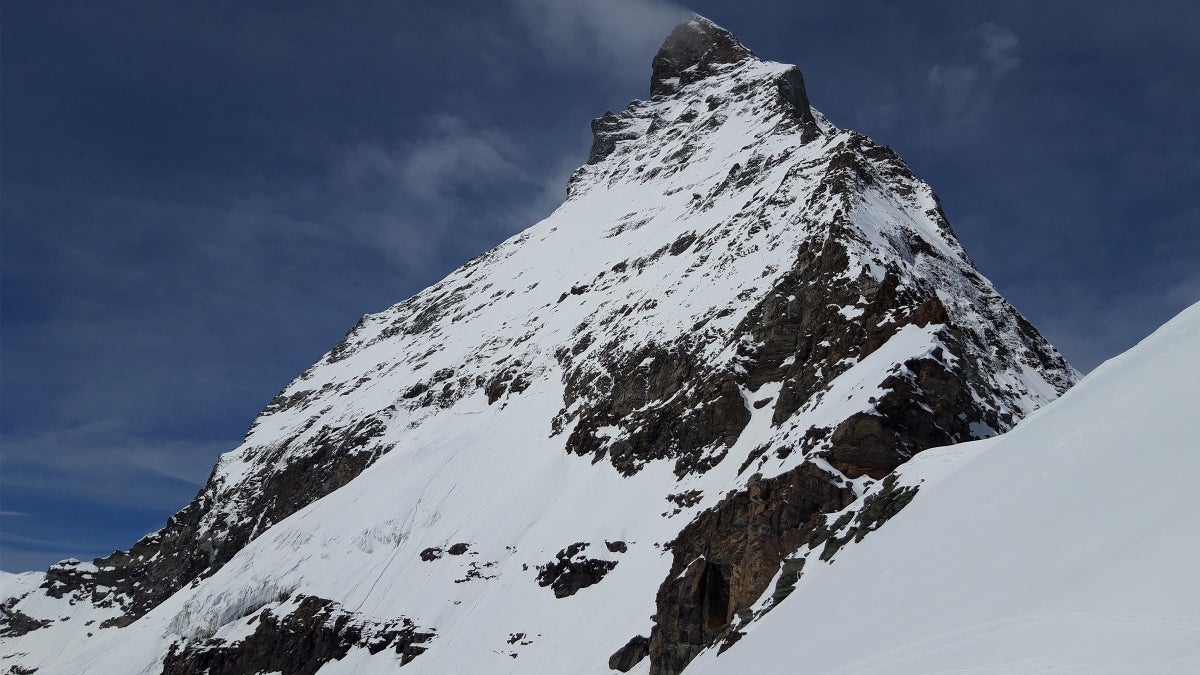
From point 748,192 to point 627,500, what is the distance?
34.4 metres

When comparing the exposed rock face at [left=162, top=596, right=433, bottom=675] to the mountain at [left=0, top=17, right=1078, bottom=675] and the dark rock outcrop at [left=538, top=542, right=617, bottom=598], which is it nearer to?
the mountain at [left=0, top=17, right=1078, bottom=675]

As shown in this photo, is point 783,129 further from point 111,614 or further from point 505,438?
point 111,614

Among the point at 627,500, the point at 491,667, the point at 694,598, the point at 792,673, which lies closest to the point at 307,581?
the point at 491,667

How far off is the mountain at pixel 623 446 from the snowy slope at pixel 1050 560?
4.77 meters

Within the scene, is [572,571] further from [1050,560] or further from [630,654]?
[1050,560]

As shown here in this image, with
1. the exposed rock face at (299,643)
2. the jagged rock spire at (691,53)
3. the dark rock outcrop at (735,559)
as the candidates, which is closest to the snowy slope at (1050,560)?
the dark rock outcrop at (735,559)

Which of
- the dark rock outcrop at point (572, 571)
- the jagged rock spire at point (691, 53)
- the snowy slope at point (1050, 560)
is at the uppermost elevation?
the jagged rock spire at point (691, 53)

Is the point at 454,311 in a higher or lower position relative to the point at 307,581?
higher

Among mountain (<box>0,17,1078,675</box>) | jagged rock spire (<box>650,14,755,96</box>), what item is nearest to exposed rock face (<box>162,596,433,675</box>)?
mountain (<box>0,17,1078,675</box>)

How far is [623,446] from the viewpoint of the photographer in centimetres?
5534

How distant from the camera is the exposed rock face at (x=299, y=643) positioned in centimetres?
5516

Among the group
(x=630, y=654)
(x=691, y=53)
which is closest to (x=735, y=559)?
(x=630, y=654)

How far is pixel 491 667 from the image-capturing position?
47219mm

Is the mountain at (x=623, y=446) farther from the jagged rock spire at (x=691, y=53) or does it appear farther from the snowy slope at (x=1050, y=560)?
the jagged rock spire at (x=691, y=53)
